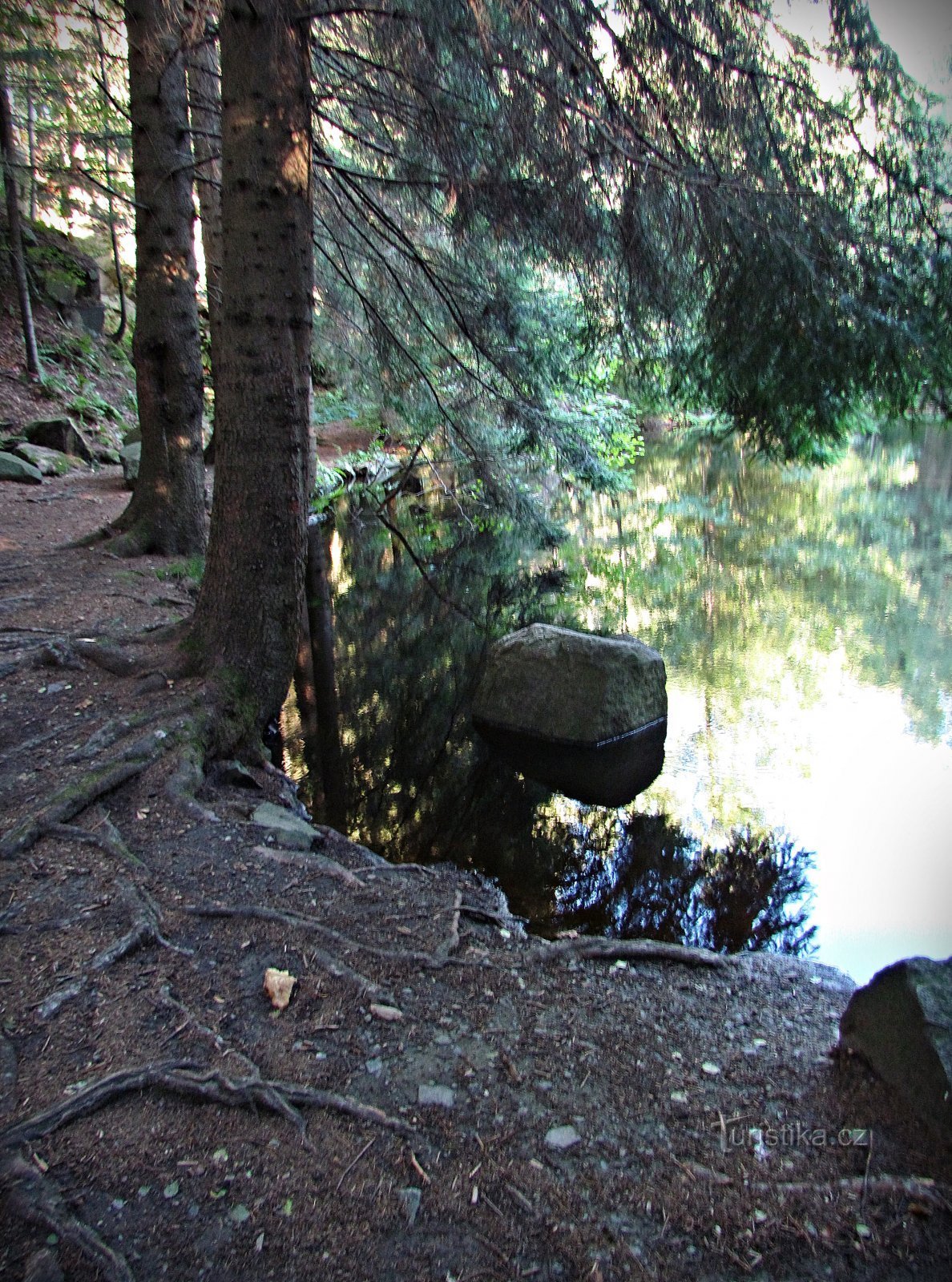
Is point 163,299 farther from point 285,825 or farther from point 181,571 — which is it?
point 285,825

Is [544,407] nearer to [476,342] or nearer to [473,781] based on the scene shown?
[476,342]

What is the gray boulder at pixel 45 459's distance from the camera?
13.5 metres

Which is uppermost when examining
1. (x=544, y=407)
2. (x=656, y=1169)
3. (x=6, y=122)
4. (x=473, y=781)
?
(x=6, y=122)

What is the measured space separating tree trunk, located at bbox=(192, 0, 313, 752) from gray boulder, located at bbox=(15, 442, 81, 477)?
9905 mm

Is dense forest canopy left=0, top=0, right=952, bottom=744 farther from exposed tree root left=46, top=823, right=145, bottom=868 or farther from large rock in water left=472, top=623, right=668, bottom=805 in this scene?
large rock in water left=472, top=623, right=668, bottom=805

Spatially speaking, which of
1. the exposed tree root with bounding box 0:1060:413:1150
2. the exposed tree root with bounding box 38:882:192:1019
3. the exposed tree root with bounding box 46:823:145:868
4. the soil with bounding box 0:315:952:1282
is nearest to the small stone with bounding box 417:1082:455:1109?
the soil with bounding box 0:315:952:1282

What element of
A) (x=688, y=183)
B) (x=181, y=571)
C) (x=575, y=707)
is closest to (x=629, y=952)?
(x=575, y=707)

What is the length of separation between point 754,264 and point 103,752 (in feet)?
14.3

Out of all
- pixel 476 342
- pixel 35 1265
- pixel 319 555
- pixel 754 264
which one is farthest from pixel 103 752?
pixel 319 555

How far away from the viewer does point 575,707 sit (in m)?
7.40

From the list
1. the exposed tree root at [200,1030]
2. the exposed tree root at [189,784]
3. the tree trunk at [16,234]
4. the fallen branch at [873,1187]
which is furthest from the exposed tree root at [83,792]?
the tree trunk at [16,234]

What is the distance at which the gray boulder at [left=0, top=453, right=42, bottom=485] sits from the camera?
12.6m

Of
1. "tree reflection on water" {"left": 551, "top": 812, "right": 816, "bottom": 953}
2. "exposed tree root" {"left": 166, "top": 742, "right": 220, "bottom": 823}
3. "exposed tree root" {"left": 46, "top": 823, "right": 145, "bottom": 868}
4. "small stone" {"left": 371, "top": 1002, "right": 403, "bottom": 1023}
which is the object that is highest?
"exposed tree root" {"left": 46, "top": 823, "right": 145, "bottom": 868}

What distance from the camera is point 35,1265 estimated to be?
1890mm
